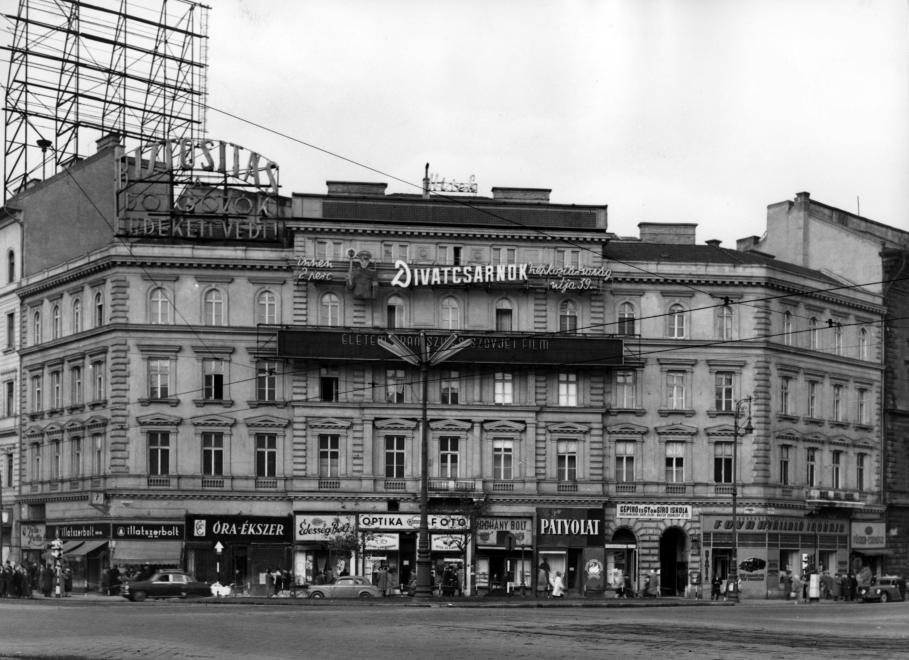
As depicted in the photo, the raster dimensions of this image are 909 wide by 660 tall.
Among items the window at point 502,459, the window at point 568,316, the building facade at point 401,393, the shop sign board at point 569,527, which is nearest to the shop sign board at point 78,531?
the building facade at point 401,393

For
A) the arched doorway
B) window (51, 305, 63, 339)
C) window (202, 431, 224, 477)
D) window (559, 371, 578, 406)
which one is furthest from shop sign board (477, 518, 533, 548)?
window (51, 305, 63, 339)

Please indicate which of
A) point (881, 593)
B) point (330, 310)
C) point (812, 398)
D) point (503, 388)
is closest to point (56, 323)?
point (330, 310)

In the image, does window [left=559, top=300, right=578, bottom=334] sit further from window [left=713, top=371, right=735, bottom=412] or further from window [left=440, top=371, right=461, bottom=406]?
window [left=713, top=371, right=735, bottom=412]

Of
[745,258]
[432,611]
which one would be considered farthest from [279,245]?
[432,611]

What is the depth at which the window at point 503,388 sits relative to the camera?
80.3m

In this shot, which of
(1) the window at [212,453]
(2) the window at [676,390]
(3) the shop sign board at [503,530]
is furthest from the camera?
(2) the window at [676,390]

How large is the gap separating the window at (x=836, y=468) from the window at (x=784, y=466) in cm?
421

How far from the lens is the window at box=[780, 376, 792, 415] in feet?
276

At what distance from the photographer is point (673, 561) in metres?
82.6

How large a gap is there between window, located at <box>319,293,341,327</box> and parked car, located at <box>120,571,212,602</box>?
54.1 feet

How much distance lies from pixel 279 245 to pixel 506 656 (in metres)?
49.8

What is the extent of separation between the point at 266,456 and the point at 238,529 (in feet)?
12.2

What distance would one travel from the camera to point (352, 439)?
7862 cm

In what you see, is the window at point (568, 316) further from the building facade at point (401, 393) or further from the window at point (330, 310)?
the window at point (330, 310)
